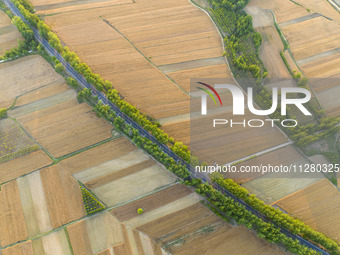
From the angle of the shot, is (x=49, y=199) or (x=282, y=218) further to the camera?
(x=49, y=199)

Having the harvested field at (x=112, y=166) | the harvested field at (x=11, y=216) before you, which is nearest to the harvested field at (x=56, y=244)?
the harvested field at (x=11, y=216)

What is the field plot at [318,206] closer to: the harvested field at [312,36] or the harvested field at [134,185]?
the harvested field at [134,185]

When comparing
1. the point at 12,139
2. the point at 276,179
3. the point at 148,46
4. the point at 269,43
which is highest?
the point at 148,46

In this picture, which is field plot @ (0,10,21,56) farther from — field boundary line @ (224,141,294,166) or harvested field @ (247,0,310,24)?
harvested field @ (247,0,310,24)

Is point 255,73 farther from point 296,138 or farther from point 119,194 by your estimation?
point 119,194

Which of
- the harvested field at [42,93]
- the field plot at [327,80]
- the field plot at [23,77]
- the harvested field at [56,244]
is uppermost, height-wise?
the field plot at [23,77]

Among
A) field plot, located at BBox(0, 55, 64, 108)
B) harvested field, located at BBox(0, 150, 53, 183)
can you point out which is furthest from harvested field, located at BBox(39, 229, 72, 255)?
field plot, located at BBox(0, 55, 64, 108)

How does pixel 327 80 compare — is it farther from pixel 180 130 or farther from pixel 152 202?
pixel 152 202

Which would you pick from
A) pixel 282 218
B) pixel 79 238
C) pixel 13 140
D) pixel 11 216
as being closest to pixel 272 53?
pixel 282 218
